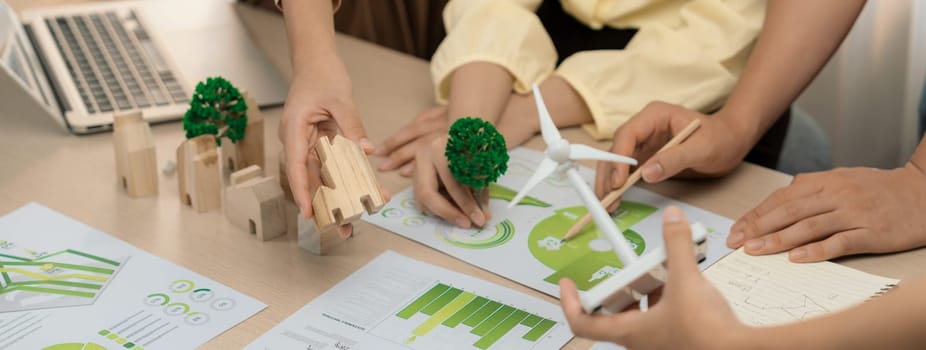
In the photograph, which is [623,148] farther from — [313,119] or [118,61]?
[118,61]

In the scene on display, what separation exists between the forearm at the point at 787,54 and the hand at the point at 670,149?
0.03 m

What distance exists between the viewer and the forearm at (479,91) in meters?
0.99

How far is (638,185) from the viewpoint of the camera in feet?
3.07

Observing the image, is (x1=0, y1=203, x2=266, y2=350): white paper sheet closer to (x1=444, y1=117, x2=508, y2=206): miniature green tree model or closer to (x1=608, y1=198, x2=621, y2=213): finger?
(x1=444, y1=117, x2=508, y2=206): miniature green tree model

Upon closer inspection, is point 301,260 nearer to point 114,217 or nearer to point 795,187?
point 114,217

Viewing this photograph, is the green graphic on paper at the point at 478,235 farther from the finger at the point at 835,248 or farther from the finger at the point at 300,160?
the finger at the point at 835,248

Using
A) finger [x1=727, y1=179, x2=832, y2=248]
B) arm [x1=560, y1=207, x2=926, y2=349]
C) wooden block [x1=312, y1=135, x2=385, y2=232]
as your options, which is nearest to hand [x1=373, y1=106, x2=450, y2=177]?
wooden block [x1=312, y1=135, x2=385, y2=232]

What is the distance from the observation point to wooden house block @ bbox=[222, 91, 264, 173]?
92 cm

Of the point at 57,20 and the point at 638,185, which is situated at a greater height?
the point at 57,20

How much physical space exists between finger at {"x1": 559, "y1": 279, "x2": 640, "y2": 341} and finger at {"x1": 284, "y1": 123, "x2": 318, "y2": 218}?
26 centimetres

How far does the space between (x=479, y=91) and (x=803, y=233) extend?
0.36m

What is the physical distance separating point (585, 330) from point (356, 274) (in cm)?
28

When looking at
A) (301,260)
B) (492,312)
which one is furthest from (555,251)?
(301,260)

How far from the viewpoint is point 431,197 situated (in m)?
0.86
